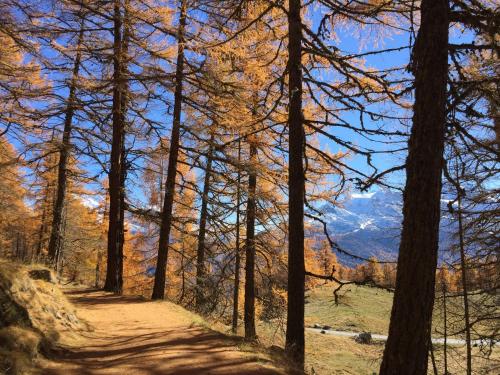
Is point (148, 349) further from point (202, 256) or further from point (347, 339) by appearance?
point (347, 339)

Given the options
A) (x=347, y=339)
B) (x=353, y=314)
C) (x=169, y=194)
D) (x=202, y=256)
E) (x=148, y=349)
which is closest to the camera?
(x=148, y=349)

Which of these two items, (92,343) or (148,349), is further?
(92,343)

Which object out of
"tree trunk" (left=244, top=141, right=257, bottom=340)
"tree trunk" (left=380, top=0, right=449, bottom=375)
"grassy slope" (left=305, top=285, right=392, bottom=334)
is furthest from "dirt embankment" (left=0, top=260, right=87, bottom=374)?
"grassy slope" (left=305, top=285, right=392, bottom=334)

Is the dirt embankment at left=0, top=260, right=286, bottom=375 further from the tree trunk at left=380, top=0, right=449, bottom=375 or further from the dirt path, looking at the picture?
the tree trunk at left=380, top=0, right=449, bottom=375

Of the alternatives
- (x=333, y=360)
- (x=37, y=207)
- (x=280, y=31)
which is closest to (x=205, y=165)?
(x=280, y=31)

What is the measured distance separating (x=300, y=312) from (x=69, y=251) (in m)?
19.6

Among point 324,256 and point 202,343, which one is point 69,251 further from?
point 324,256

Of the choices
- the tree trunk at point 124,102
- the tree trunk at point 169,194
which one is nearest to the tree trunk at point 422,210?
the tree trunk at point 124,102

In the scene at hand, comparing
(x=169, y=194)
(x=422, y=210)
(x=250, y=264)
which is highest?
(x=169, y=194)

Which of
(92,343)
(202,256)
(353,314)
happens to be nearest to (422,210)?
(92,343)

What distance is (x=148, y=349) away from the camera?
620 centimetres

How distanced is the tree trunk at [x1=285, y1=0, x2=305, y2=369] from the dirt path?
1326 mm

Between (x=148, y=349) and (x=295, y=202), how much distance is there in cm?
361

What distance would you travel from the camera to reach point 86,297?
11258mm
